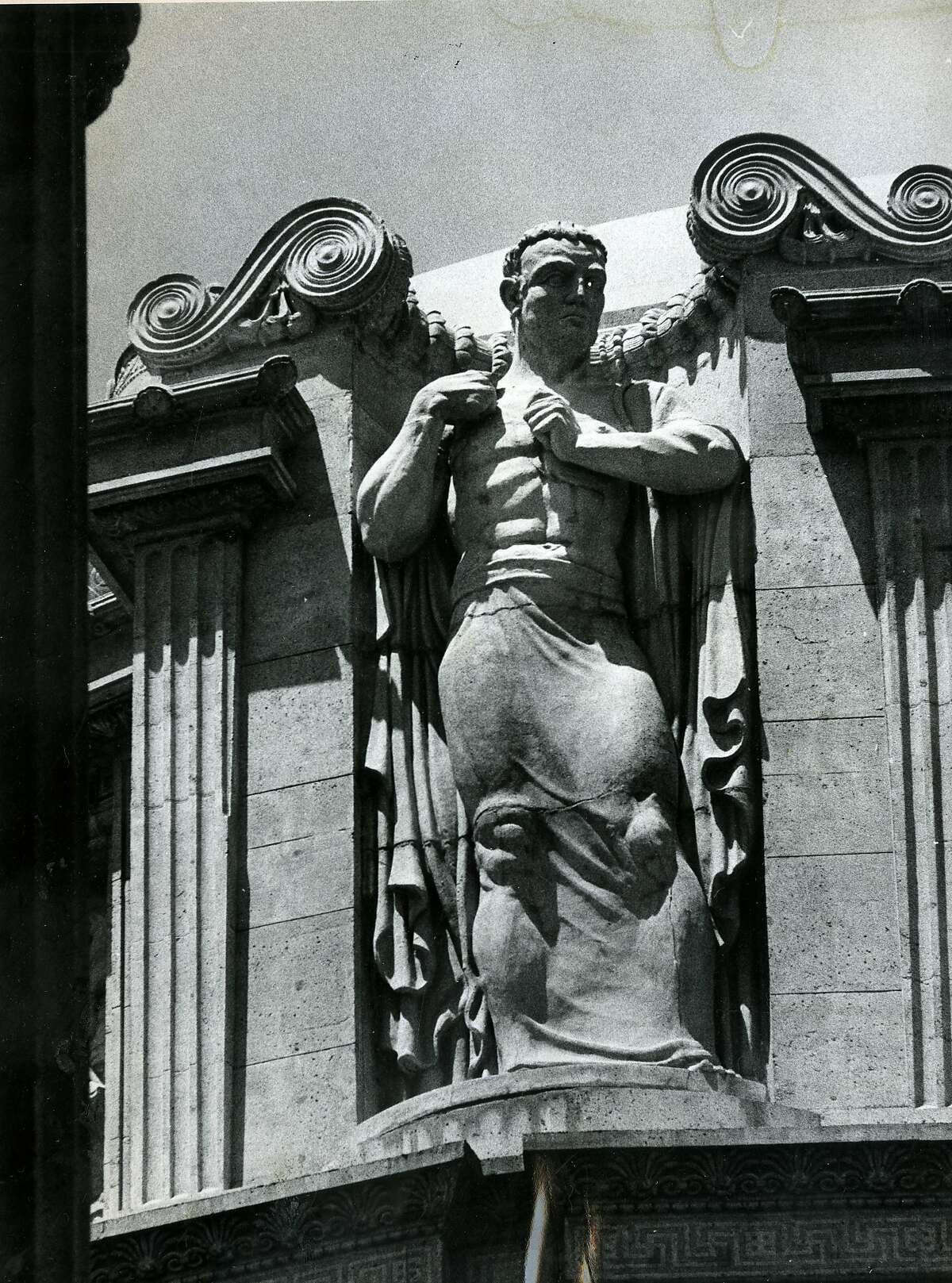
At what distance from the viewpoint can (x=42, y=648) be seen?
1003 centimetres

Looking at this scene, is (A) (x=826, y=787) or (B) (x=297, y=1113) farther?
(A) (x=826, y=787)

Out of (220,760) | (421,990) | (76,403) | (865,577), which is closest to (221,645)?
(220,760)

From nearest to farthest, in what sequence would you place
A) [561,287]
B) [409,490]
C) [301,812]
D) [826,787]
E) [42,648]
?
[42,648] < [826,787] < [301,812] < [409,490] < [561,287]

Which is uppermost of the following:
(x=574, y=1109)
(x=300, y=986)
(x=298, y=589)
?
(x=298, y=589)

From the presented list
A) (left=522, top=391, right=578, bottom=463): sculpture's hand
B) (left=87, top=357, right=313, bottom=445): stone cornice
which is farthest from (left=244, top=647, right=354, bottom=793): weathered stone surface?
(left=522, top=391, right=578, bottom=463): sculpture's hand

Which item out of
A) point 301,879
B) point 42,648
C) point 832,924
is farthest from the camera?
point 301,879

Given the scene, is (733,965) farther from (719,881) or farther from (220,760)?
(220,760)

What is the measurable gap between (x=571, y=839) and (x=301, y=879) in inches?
56.0

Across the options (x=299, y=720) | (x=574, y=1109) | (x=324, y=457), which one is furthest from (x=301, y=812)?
(x=574, y=1109)

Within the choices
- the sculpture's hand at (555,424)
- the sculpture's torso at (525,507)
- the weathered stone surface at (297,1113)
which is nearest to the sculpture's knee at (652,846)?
the sculpture's torso at (525,507)

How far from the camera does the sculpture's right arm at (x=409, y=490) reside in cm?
1728

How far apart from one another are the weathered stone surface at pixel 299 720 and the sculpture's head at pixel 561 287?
6.46 feet

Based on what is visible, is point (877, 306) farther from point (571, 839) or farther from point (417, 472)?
point (571, 839)

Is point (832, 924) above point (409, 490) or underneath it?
underneath
